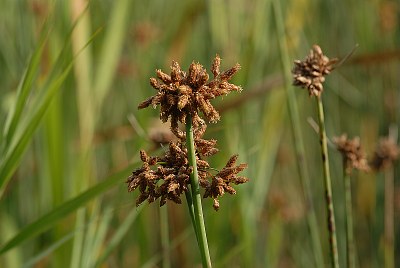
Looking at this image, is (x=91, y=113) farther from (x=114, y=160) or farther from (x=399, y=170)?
(x=399, y=170)

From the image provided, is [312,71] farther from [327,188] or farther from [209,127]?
[209,127]

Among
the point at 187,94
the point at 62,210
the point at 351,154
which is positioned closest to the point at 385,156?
the point at 351,154

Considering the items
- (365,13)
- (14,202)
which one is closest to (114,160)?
(14,202)

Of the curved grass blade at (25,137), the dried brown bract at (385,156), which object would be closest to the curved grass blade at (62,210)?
the curved grass blade at (25,137)

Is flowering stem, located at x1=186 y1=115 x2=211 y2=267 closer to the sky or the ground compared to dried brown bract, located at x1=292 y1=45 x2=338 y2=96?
closer to the ground

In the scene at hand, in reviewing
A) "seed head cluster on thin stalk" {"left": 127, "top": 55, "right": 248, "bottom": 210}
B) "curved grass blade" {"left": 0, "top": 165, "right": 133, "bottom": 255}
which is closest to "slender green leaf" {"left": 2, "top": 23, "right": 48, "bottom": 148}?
"curved grass blade" {"left": 0, "top": 165, "right": 133, "bottom": 255}

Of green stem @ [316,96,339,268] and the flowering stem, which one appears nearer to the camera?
the flowering stem

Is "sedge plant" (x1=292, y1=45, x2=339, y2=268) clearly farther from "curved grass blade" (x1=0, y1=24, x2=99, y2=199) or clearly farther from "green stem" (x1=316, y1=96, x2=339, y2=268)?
"curved grass blade" (x1=0, y1=24, x2=99, y2=199)
